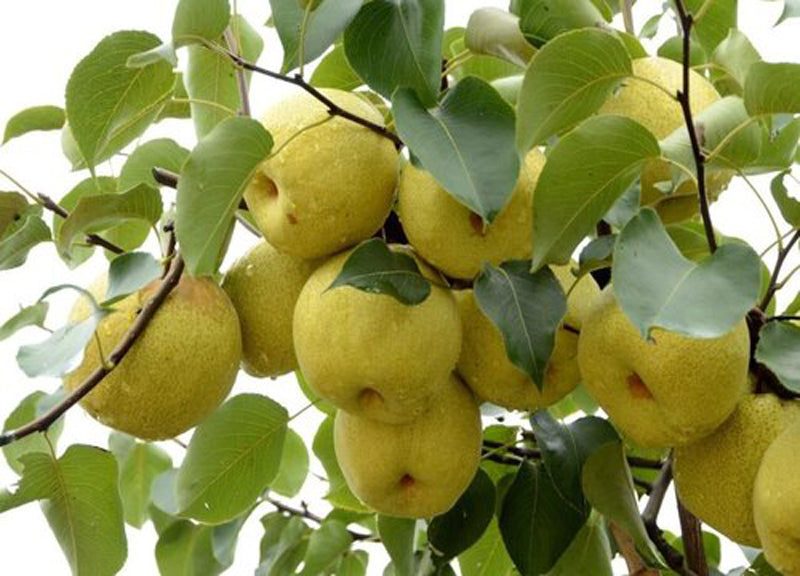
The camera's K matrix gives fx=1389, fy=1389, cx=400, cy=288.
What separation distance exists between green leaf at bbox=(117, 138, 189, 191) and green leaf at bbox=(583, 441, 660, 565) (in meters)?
0.45

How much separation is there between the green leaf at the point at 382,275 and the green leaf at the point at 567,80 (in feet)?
0.39

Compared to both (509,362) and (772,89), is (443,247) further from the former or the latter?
(772,89)

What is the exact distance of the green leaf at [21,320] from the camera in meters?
1.07

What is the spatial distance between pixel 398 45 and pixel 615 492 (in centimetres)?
37

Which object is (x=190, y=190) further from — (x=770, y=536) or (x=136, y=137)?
(x=770, y=536)

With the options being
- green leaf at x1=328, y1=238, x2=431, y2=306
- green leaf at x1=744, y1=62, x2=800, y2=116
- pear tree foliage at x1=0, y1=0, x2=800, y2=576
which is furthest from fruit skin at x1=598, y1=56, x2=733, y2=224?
green leaf at x1=328, y1=238, x2=431, y2=306

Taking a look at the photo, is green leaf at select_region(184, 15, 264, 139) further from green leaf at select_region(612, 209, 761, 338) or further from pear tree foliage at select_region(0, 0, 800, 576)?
green leaf at select_region(612, 209, 761, 338)

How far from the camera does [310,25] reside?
97cm

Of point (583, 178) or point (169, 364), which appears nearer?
point (583, 178)

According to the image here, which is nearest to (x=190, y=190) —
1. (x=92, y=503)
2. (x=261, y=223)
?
(x=261, y=223)

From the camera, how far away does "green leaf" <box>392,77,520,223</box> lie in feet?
2.91

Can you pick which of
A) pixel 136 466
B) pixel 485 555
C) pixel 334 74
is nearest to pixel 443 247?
pixel 334 74

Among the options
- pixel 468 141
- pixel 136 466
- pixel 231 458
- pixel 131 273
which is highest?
pixel 468 141

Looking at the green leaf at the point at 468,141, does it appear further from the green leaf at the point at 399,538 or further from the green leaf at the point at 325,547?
the green leaf at the point at 325,547
